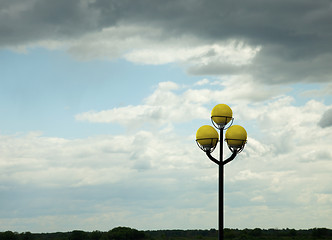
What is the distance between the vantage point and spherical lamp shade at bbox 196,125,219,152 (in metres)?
15.0

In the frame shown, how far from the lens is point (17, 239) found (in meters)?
51.3

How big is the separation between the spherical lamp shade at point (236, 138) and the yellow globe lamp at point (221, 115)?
1.03 ft

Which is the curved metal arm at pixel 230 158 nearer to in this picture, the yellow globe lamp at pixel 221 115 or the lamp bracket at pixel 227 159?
the lamp bracket at pixel 227 159

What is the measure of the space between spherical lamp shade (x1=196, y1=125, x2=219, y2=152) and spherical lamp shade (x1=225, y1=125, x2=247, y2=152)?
1.28 feet

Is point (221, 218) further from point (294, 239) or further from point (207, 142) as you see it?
point (294, 239)

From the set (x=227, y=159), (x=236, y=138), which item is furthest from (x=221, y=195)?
(x=236, y=138)

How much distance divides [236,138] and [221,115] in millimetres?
855

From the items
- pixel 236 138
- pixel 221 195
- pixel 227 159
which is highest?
pixel 236 138

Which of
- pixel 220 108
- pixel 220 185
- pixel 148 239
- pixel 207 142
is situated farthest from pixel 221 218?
pixel 148 239

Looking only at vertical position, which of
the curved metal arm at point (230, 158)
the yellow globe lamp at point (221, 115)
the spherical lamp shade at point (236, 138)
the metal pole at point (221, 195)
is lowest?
the metal pole at point (221, 195)

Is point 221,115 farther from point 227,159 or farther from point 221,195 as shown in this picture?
point 221,195

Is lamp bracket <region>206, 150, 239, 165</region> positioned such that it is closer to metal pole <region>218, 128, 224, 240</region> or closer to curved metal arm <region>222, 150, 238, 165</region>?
curved metal arm <region>222, 150, 238, 165</region>

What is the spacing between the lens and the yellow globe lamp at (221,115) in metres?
15.1

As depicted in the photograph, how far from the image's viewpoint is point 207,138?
15.0 m
